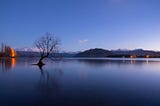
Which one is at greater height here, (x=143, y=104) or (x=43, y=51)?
(x=43, y=51)

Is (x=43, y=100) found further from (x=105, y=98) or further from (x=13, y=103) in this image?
(x=105, y=98)

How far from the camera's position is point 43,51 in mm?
45188

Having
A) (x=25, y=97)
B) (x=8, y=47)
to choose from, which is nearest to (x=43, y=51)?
(x=25, y=97)

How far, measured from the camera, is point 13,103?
9.24 metres

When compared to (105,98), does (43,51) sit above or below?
above

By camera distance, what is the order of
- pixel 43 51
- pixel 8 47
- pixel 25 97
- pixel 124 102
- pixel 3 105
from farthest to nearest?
pixel 8 47, pixel 43 51, pixel 25 97, pixel 124 102, pixel 3 105

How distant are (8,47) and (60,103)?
153m

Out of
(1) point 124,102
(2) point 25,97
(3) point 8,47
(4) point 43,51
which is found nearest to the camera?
(1) point 124,102

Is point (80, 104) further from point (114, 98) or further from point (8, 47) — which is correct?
point (8, 47)

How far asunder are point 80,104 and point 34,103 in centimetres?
225

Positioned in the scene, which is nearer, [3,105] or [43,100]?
[3,105]

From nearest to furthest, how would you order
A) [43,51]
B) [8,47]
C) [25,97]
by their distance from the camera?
[25,97], [43,51], [8,47]

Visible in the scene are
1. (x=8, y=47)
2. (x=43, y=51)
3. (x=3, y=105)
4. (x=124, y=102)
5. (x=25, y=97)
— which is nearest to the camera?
(x=3, y=105)

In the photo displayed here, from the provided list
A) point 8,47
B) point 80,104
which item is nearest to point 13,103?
point 80,104
